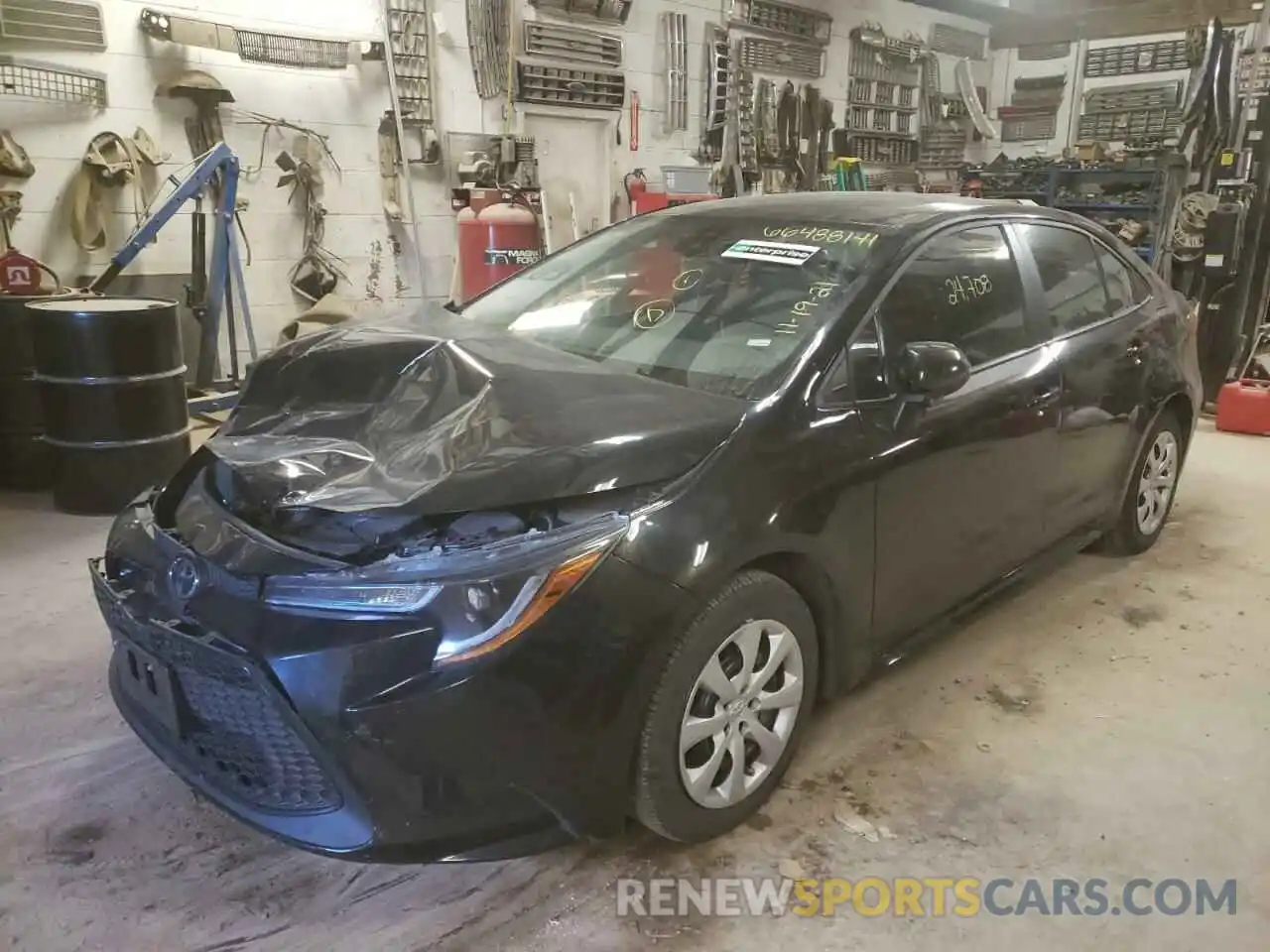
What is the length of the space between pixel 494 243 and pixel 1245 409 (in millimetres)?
4366

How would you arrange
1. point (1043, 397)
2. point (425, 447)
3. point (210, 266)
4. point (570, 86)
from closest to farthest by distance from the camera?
1. point (425, 447)
2. point (1043, 397)
3. point (210, 266)
4. point (570, 86)

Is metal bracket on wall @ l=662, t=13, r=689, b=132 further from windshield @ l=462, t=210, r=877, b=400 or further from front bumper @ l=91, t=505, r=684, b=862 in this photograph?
front bumper @ l=91, t=505, r=684, b=862

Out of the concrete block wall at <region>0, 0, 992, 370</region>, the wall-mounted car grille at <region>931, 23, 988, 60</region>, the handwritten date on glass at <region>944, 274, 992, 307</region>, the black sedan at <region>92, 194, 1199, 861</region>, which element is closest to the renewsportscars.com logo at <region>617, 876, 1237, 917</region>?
the black sedan at <region>92, 194, 1199, 861</region>

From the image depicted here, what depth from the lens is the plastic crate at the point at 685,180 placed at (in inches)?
259

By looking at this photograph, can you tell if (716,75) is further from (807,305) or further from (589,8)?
(807,305)

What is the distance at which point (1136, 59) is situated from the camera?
357 inches

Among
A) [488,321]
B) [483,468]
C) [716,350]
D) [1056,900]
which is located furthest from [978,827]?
[488,321]

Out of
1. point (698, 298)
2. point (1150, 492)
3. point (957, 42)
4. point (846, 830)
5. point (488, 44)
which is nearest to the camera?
point (846, 830)

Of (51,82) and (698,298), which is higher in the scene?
(51,82)

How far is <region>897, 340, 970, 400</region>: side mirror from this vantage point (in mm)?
2088

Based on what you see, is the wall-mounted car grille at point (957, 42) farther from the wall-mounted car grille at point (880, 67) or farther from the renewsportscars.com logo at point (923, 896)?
the renewsportscars.com logo at point (923, 896)

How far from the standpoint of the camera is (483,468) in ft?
5.51

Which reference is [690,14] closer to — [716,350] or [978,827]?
[716,350]

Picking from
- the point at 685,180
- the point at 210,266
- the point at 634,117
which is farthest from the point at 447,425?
the point at 634,117
